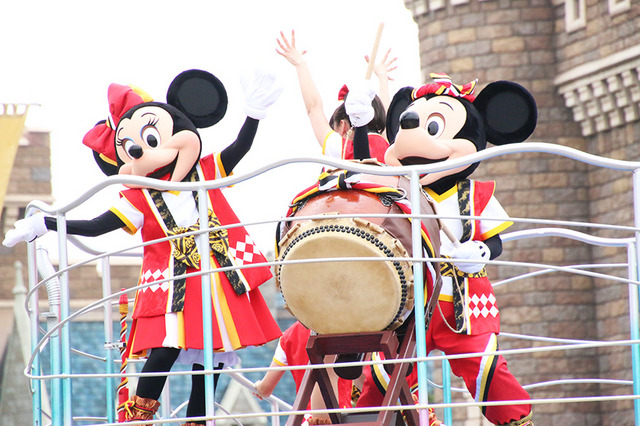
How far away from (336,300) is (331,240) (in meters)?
0.16

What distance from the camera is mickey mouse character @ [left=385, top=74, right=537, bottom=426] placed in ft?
10.4

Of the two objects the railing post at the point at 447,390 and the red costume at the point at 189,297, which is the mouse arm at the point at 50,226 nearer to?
the red costume at the point at 189,297

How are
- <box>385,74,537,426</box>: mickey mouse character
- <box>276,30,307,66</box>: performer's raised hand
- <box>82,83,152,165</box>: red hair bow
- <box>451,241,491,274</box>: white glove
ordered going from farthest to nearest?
<box>276,30,307,66</box>: performer's raised hand
<box>82,83,152,165</box>: red hair bow
<box>385,74,537,426</box>: mickey mouse character
<box>451,241,491,274</box>: white glove

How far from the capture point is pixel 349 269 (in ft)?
9.27

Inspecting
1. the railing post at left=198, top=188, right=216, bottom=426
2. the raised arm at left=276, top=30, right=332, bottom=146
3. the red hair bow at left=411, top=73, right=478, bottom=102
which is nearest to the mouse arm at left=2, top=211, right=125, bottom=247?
the railing post at left=198, top=188, right=216, bottom=426

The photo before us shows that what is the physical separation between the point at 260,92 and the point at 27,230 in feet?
2.62

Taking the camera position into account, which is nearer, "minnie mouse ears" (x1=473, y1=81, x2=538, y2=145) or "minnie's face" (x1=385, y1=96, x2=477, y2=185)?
"minnie's face" (x1=385, y1=96, x2=477, y2=185)

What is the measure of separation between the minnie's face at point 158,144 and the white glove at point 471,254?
0.91 metres

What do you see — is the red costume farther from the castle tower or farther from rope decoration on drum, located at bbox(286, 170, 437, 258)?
the castle tower

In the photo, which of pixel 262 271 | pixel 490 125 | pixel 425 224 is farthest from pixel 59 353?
pixel 490 125

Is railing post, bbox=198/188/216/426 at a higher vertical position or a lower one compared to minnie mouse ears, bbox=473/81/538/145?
lower

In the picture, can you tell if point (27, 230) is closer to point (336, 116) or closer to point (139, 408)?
point (139, 408)

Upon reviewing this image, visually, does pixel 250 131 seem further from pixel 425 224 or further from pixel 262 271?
pixel 425 224

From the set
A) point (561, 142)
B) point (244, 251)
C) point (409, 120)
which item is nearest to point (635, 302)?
point (409, 120)
